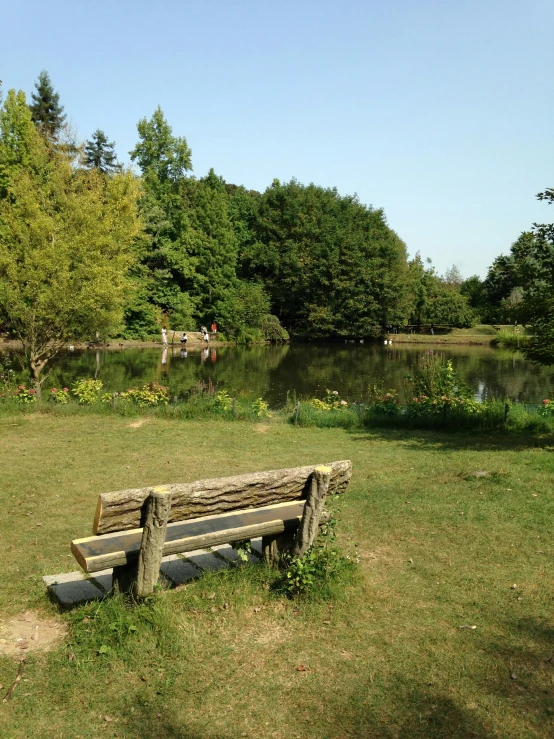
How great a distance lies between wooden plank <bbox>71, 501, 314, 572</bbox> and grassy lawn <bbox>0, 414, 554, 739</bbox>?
0.43m

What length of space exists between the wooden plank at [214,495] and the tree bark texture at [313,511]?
188 mm

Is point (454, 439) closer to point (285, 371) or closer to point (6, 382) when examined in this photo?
point (6, 382)

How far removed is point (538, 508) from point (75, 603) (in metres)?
5.34

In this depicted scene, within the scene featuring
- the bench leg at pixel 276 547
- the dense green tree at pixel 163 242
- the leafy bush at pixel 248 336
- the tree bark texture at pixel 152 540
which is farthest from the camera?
the leafy bush at pixel 248 336

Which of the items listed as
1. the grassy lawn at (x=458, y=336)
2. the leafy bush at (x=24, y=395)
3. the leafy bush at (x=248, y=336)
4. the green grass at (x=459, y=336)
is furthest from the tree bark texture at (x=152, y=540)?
the grassy lawn at (x=458, y=336)

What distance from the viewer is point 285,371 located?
32.3 m

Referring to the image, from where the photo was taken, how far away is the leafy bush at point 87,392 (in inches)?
606

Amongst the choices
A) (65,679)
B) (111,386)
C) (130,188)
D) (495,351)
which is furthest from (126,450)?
(495,351)

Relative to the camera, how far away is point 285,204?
59.1 meters

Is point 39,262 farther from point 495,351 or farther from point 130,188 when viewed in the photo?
point 495,351

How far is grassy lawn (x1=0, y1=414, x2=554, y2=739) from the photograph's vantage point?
3.42m

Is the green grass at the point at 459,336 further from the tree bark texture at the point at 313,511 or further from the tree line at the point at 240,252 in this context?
the tree bark texture at the point at 313,511

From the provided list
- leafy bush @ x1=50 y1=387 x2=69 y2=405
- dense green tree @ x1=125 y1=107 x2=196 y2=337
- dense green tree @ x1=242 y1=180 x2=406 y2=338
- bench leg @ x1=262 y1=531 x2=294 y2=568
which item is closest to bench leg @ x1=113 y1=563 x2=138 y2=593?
bench leg @ x1=262 y1=531 x2=294 y2=568

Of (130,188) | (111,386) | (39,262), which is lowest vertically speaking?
(111,386)
